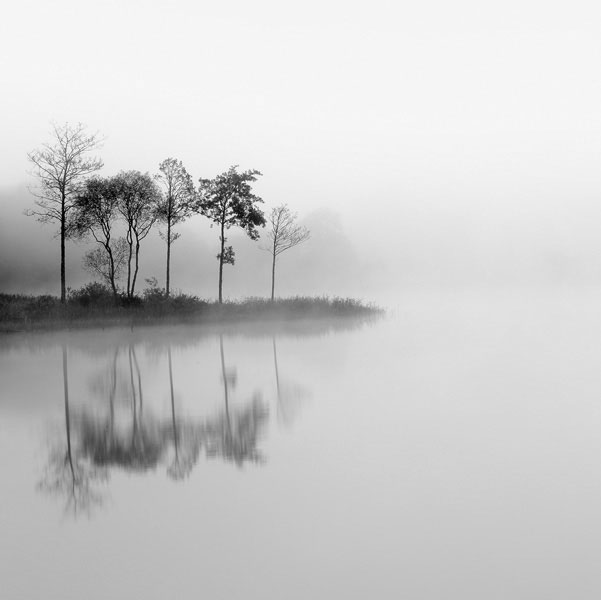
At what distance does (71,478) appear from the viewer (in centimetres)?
910

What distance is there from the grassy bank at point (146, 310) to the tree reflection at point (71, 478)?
2972 cm

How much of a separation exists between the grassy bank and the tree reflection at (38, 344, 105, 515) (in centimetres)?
2972

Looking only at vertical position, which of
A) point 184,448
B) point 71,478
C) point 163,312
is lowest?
point 71,478

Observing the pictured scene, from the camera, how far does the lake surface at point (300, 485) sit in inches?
236

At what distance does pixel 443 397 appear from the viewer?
15594mm

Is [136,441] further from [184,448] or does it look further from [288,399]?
[288,399]

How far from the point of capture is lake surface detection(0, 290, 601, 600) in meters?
6.00

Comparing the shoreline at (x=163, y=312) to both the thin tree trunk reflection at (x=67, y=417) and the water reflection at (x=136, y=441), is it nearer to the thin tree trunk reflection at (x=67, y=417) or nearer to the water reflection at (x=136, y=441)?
the thin tree trunk reflection at (x=67, y=417)

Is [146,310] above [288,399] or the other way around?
above

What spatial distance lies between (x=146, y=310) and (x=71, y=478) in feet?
120

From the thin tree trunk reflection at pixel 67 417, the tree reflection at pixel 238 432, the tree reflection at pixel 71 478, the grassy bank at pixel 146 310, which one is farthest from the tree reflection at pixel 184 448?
the grassy bank at pixel 146 310

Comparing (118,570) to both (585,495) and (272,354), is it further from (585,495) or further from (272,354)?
(272,354)

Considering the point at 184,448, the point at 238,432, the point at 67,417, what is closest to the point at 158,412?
the point at 67,417

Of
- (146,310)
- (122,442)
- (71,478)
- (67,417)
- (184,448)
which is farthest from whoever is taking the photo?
(146,310)
